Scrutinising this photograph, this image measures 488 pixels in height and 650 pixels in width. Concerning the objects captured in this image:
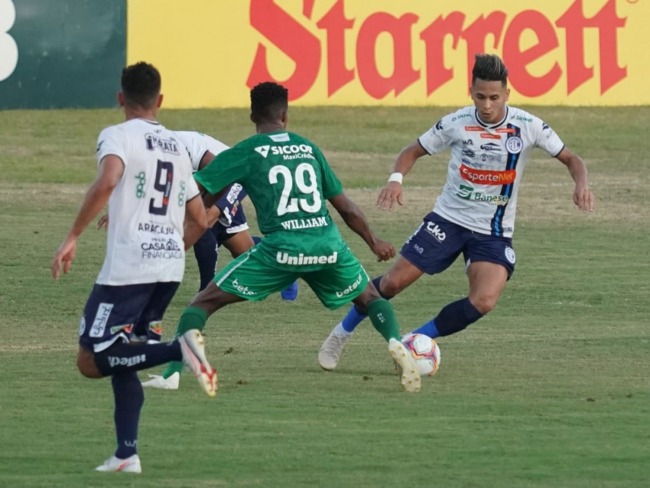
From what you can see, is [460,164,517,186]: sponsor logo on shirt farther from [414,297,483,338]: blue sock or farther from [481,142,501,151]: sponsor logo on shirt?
[414,297,483,338]: blue sock

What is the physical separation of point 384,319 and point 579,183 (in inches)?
66.0

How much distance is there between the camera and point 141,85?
7.93m

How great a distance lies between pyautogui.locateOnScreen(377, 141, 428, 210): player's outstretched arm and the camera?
34.9 ft

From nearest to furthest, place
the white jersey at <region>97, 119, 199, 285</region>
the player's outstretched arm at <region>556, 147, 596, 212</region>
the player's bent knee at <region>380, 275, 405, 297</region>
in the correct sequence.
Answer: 1. the white jersey at <region>97, 119, 199, 285</region>
2. the player's outstretched arm at <region>556, 147, 596, 212</region>
3. the player's bent knee at <region>380, 275, 405, 297</region>

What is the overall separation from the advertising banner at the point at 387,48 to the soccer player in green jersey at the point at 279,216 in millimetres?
17065

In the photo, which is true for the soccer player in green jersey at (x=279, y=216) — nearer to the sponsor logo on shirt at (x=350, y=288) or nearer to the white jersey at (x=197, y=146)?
the sponsor logo on shirt at (x=350, y=288)

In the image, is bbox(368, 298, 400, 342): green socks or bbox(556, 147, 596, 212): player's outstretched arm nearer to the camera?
bbox(368, 298, 400, 342): green socks

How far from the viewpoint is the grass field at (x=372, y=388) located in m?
7.84

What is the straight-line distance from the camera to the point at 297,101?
27953 mm

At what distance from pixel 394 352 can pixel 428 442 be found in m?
1.24

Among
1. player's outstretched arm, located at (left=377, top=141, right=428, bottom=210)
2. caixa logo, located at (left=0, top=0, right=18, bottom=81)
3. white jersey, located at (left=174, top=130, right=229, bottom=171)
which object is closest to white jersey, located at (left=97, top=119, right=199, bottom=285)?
player's outstretched arm, located at (left=377, top=141, right=428, bottom=210)

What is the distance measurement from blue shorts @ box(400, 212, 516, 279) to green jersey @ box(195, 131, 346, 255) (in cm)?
136

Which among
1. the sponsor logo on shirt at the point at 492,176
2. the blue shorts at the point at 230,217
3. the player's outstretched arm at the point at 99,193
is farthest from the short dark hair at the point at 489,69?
the player's outstretched arm at the point at 99,193

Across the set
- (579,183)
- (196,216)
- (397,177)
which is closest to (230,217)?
(397,177)
